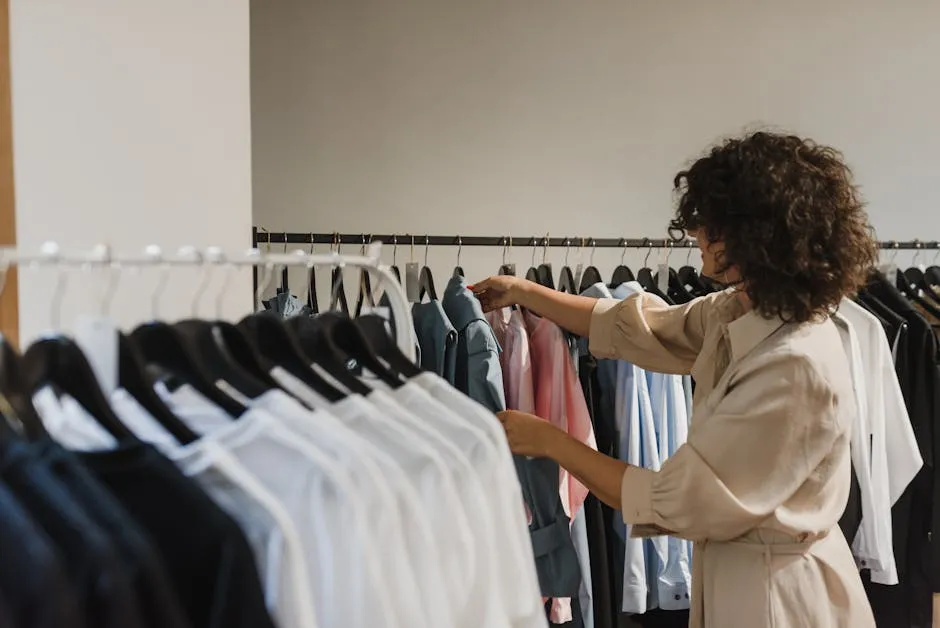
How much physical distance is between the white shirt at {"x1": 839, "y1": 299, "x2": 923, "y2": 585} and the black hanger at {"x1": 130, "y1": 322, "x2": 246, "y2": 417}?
144 centimetres

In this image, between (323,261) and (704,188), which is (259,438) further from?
(704,188)

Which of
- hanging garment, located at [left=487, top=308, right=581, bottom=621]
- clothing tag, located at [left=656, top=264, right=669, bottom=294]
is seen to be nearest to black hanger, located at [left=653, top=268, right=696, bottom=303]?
clothing tag, located at [left=656, top=264, right=669, bottom=294]

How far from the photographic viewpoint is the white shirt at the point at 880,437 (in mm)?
1675

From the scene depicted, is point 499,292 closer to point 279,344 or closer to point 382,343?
point 382,343

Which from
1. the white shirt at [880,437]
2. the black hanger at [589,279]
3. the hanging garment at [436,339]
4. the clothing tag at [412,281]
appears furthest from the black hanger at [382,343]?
the white shirt at [880,437]

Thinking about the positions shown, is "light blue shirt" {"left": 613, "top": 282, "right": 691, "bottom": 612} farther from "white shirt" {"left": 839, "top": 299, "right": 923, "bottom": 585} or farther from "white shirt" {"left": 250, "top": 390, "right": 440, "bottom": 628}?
"white shirt" {"left": 250, "top": 390, "right": 440, "bottom": 628}

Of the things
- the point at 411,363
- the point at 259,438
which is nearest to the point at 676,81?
the point at 411,363

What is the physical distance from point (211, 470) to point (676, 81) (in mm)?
2349

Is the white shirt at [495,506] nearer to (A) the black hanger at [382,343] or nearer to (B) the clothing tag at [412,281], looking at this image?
(A) the black hanger at [382,343]

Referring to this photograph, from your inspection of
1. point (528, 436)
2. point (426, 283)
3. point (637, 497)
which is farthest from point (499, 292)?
point (637, 497)

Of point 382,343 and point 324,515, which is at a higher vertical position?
point 382,343

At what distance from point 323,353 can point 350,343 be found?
42mm

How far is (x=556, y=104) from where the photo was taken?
8.16 feet

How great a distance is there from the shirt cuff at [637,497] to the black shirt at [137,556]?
84 cm
